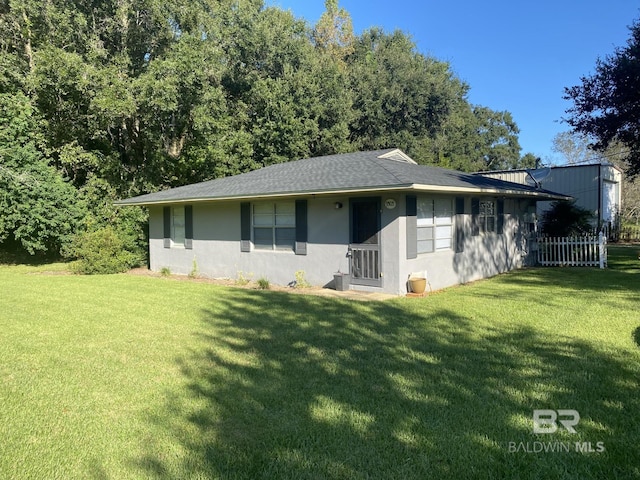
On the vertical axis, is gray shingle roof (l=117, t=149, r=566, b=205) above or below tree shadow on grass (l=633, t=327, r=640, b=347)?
above

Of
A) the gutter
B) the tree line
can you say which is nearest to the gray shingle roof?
the gutter

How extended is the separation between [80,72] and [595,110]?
17.9m

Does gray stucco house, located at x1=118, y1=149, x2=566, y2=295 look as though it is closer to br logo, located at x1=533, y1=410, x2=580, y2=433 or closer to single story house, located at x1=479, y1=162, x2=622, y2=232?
br logo, located at x1=533, y1=410, x2=580, y2=433

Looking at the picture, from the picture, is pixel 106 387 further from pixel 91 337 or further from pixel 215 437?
pixel 91 337

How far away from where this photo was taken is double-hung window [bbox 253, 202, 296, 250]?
11.4 metres

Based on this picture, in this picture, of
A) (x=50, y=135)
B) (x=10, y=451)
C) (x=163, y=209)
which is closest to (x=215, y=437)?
(x=10, y=451)

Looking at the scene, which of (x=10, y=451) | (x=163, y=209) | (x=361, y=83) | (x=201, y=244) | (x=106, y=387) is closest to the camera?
(x=10, y=451)

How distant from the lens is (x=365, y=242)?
33.0 ft

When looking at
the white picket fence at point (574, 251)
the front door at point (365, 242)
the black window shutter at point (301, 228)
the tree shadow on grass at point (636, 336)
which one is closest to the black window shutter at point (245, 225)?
the black window shutter at point (301, 228)

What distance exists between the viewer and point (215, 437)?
3387 millimetres

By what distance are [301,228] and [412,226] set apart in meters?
2.75

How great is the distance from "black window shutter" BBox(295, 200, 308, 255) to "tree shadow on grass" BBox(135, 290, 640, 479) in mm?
4643

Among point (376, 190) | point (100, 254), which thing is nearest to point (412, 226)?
point (376, 190)

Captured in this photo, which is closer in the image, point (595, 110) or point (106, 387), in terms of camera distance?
point (106, 387)
